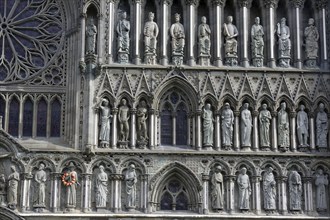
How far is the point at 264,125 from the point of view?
2298 centimetres

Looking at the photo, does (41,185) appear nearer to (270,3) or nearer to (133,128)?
(133,128)

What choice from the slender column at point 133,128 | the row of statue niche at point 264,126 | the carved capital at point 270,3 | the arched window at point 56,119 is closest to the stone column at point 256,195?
the row of statue niche at point 264,126

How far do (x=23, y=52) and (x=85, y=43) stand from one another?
2.16 m

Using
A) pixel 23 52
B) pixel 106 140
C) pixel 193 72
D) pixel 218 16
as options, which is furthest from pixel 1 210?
pixel 218 16

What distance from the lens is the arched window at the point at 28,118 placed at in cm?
2323

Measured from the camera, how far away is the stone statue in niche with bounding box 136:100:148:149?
2266cm

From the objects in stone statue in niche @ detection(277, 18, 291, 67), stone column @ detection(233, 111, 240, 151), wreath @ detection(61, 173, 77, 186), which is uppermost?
stone statue in niche @ detection(277, 18, 291, 67)

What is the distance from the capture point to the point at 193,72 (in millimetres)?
23250

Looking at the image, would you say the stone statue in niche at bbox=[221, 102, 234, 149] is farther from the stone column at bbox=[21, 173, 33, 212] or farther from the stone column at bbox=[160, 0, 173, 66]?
the stone column at bbox=[21, 173, 33, 212]

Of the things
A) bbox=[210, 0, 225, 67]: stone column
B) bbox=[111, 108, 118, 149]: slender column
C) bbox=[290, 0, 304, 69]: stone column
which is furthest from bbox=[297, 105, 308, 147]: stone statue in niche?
bbox=[111, 108, 118, 149]: slender column

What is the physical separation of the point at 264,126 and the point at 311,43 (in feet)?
10.1

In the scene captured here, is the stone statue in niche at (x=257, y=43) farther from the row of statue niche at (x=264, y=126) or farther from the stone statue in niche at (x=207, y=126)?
the stone statue in niche at (x=207, y=126)

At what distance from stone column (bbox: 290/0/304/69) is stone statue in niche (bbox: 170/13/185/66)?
3.49 m

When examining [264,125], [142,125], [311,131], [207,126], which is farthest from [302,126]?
[142,125]
